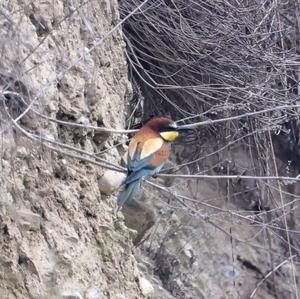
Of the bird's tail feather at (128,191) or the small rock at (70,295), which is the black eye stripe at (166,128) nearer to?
the bird's tail feather at (128,191)

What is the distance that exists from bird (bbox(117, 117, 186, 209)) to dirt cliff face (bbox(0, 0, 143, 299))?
215mm

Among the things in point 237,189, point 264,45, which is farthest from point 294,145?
point 264,45

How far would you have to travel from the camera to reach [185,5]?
16.8 feet

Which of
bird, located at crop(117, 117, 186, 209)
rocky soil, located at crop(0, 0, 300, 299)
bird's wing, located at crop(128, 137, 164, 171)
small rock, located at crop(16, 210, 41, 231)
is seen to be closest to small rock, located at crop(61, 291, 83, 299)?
rocky soil, located at crop(0, 0, 300, 299)

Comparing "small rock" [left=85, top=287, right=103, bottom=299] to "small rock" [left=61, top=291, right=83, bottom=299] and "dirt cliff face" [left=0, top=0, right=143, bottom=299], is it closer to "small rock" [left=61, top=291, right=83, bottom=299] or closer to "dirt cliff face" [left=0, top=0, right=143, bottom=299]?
"dirt cliff face" [left=0, top=0, right=143, bottom=299]

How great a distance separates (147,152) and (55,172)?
1.09 ft

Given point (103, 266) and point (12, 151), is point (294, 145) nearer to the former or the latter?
point (103, 266)

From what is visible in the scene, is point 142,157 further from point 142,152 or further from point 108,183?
point 108,183

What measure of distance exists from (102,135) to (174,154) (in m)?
2.13

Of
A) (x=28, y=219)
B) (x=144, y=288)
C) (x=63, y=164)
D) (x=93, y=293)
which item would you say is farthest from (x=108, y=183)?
(x=28, y=219)

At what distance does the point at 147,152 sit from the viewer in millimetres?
3451

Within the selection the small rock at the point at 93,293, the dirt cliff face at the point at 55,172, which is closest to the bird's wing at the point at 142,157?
the dirt cliff face at the point at 55,172

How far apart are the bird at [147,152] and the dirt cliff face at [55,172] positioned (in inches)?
8.4

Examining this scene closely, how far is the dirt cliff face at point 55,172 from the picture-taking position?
3.02 metres
